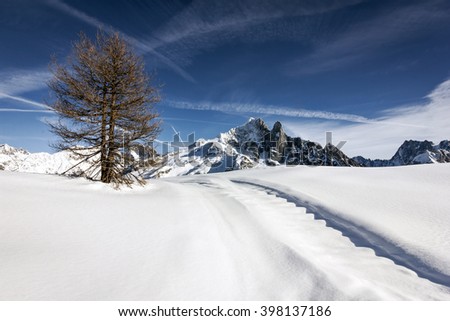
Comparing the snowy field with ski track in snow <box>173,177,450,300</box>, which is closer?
the snowy field

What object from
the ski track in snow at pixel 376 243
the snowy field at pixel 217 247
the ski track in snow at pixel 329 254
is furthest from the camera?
the ski track in snow at pixel 376 243

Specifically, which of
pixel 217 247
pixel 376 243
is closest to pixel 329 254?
pixel 376 243

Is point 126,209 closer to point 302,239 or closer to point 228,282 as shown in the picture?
point 228,282

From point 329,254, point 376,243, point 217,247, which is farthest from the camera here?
point 376,243

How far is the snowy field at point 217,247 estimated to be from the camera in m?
3.15

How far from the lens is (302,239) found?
197 inches

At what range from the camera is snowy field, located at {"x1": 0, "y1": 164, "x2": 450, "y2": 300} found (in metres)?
3.15

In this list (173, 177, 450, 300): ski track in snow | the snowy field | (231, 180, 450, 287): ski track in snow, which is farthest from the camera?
(231, 180, 450, 287): ski track in snow

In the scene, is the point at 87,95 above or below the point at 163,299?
above

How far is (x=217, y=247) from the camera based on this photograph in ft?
14.6

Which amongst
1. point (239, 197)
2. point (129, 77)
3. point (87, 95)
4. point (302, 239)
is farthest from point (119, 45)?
point (302, 239)

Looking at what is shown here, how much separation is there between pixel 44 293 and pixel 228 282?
89.7 inches

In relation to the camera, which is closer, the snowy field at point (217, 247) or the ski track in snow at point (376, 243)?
the snowy field at point (217, 247)

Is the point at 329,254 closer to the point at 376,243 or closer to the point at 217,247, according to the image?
the point at 376,243
